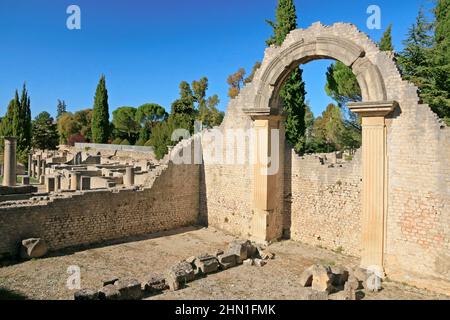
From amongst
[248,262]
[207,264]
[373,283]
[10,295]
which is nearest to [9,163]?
[10,295]

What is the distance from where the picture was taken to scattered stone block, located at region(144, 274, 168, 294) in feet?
27.4

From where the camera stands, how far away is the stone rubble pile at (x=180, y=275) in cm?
768

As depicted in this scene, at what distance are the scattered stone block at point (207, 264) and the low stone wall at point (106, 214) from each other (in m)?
4.22

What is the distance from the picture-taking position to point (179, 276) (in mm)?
8766

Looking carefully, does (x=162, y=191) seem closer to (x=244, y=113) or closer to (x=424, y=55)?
(x=244, y=113)

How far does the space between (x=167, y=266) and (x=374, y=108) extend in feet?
22.7

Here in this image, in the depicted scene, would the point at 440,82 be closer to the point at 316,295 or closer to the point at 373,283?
the point at 373,283

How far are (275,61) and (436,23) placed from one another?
30.0 feet

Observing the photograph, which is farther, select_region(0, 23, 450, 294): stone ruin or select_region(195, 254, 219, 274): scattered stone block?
select_region(195, 254, 219, 274): scattered stone block

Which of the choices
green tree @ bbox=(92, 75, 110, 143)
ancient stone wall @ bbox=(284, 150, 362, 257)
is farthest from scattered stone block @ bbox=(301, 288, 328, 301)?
green tree @ bbox=(92, 75, 110, 143)

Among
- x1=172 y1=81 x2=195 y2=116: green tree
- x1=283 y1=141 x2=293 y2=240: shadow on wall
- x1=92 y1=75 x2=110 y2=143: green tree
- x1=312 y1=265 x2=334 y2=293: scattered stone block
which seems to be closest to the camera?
x1=312 y1=265 x2=334 y2=293: scattered stone block

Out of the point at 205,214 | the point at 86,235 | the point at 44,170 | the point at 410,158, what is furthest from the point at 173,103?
the point at 410,158

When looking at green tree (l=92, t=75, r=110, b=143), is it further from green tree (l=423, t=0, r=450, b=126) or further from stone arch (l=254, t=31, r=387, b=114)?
green tree (l=423, t=0, r=450, b=126)

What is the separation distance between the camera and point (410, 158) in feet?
30.2
